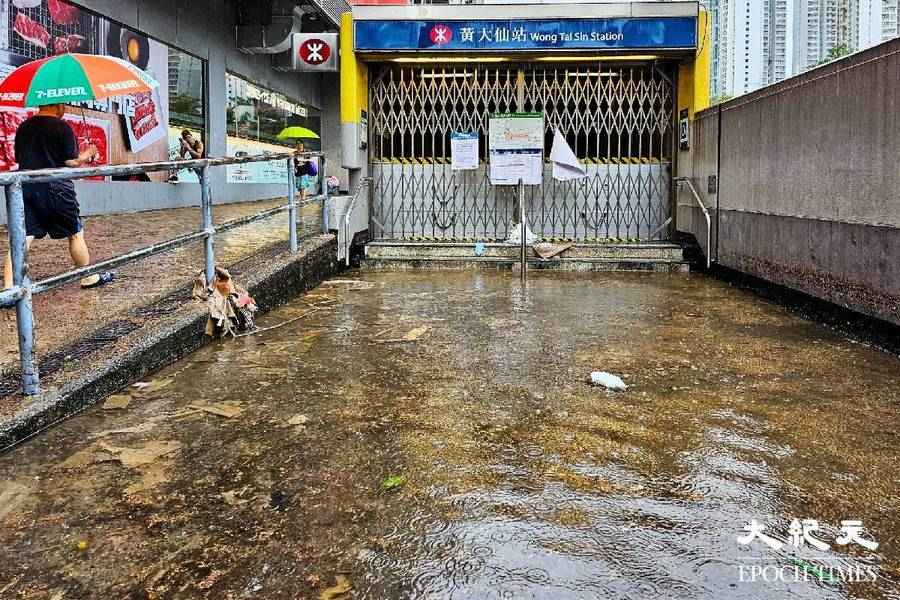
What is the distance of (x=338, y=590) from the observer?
90.7 inches

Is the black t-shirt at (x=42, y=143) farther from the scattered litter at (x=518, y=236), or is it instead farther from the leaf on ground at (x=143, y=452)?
the scattered litter at (x=518, y=236)

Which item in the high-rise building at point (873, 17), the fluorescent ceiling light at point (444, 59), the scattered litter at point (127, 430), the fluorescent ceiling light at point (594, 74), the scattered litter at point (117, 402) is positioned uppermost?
the high-rise building at point (873, 17)

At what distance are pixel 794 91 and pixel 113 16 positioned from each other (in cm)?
1037

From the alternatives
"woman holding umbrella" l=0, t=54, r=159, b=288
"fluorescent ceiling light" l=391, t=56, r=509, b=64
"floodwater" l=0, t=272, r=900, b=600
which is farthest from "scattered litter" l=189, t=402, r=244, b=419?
"fluorescent ceiling light" l=391, t=56, r=509, b=64

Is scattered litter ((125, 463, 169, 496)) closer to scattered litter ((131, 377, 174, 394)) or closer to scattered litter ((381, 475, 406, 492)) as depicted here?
scattered litter ((381, 475, 406, 492))

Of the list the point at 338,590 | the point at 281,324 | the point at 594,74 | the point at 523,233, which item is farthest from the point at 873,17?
the point at 338,590

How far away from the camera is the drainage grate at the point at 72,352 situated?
386 centimetres

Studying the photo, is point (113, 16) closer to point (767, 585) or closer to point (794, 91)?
point (794, 91)

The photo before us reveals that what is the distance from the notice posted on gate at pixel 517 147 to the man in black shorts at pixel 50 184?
5.27 metres

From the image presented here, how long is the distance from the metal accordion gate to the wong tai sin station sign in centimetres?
63

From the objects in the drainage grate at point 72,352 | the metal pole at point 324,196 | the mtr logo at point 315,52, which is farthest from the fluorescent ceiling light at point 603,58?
the drainage grate at point 72,352

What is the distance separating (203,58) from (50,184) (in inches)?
491

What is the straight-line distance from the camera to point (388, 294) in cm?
792

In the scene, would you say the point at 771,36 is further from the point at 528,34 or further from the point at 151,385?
the point at 151,385
